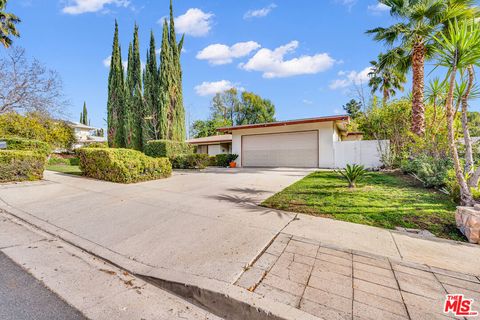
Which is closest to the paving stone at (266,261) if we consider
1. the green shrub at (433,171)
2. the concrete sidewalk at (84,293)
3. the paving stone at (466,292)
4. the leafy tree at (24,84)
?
the concrete sidewalk at (84,293)

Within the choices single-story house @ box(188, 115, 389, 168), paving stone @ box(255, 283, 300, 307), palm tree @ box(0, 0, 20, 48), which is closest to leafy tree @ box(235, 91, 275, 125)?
single-story house @ box(188, 115, 389, 168)

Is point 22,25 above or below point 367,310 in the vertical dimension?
above

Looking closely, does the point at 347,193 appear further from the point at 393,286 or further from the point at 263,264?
the point at 263,264

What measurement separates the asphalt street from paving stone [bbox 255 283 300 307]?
159 centimetres

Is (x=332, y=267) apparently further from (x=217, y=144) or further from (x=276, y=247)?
(x=217, y=144)

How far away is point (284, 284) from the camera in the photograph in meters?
2.06

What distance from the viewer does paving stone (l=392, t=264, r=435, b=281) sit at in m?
2.18

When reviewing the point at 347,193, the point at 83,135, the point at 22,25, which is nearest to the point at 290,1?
the point at 347,193

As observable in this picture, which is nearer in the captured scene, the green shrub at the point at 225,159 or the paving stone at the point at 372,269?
the paving stone at the point at 372,269

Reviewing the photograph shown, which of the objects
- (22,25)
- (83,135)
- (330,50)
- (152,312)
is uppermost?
(22,25)

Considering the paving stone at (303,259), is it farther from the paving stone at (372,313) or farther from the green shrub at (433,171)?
the green shrub at (433,171)

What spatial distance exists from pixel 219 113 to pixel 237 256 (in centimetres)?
3509

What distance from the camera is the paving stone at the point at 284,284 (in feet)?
6.45

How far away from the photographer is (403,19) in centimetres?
941
